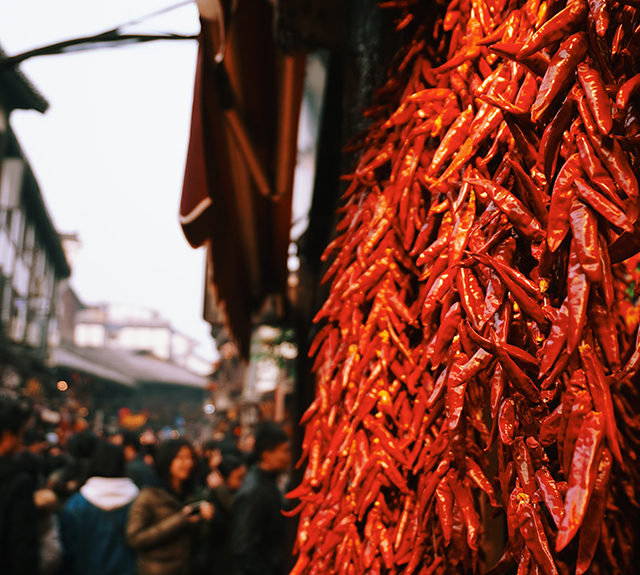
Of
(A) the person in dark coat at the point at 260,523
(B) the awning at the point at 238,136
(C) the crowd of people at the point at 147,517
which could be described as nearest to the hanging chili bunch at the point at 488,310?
(B) the awning at the point at 238,136

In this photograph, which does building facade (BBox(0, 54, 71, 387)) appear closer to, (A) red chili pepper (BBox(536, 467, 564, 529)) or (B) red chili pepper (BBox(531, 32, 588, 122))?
(B) red chili pepper (BBox(531, 32, 588, 122))

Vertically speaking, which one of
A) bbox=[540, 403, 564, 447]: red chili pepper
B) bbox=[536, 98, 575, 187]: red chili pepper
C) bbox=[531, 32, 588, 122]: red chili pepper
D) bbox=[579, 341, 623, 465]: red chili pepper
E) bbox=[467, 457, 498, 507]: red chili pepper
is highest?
bbox=[531, 32, 588, 122]: red chili pepper

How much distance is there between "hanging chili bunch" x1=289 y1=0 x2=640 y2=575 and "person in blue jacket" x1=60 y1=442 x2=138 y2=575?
305 cm

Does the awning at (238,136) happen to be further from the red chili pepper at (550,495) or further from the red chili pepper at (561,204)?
the red chili pepper at (550,495)

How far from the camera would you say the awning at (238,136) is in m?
1.77

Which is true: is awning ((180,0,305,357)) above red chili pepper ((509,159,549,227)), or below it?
above

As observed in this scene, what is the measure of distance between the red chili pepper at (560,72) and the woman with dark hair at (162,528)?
3634 mm

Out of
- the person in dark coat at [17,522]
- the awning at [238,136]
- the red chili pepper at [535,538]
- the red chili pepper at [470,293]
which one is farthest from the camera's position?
the person in dark coat at [17,522]

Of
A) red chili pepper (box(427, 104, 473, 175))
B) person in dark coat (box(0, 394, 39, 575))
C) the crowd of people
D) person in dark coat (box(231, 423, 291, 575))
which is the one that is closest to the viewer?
red chili pepper (box(427, 104, 473, 175))

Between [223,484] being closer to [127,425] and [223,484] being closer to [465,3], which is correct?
[465,3]

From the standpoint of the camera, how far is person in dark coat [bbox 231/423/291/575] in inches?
144

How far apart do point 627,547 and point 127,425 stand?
24.2 meters

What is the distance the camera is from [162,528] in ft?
11.7

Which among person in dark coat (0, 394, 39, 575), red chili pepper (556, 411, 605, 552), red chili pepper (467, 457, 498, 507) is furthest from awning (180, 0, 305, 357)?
person in dark coat (0, 394, 39, 575)
